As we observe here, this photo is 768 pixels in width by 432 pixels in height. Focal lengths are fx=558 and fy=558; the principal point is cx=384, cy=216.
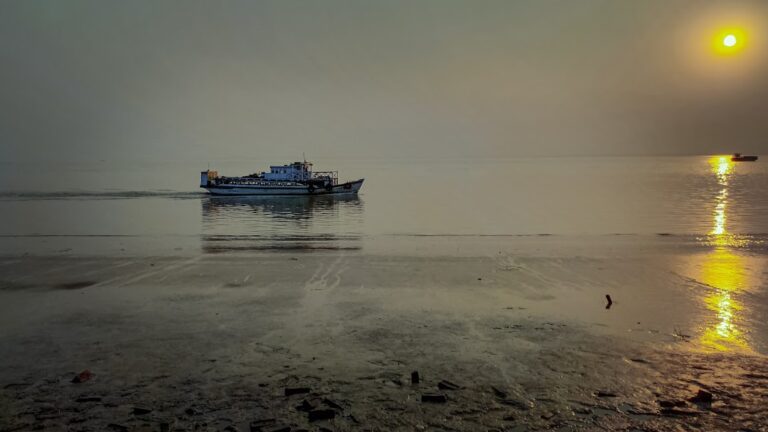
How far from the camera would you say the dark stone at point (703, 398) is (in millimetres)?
7602

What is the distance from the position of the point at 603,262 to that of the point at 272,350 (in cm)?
1462

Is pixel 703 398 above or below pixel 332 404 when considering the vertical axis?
above

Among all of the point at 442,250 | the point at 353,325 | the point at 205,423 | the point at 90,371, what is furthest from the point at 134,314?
the point at 442,250

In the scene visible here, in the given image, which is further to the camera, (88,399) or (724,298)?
(724,298)

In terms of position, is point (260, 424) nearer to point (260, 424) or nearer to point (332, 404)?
point (260, 424)

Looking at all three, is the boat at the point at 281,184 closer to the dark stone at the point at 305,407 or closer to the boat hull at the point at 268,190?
the boat hull at the point at 268,190

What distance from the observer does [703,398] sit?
7625mm

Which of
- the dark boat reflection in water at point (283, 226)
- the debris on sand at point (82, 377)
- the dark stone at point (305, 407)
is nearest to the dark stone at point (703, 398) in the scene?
the dark stone at point (305, 407)

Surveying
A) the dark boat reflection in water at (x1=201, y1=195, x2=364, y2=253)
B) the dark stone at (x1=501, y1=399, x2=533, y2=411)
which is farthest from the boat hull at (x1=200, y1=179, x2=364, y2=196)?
the dark stone at (x1=501, y1=399, x2=533, y2=411)

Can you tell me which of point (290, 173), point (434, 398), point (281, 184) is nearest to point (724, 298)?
point (434, 398)

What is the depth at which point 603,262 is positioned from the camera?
20656 millimetres

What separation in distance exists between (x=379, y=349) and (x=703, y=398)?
5120 millimetres

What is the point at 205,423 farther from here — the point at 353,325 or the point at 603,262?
the point at 603,262

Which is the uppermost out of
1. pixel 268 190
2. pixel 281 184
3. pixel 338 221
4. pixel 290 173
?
pixel 290 173
